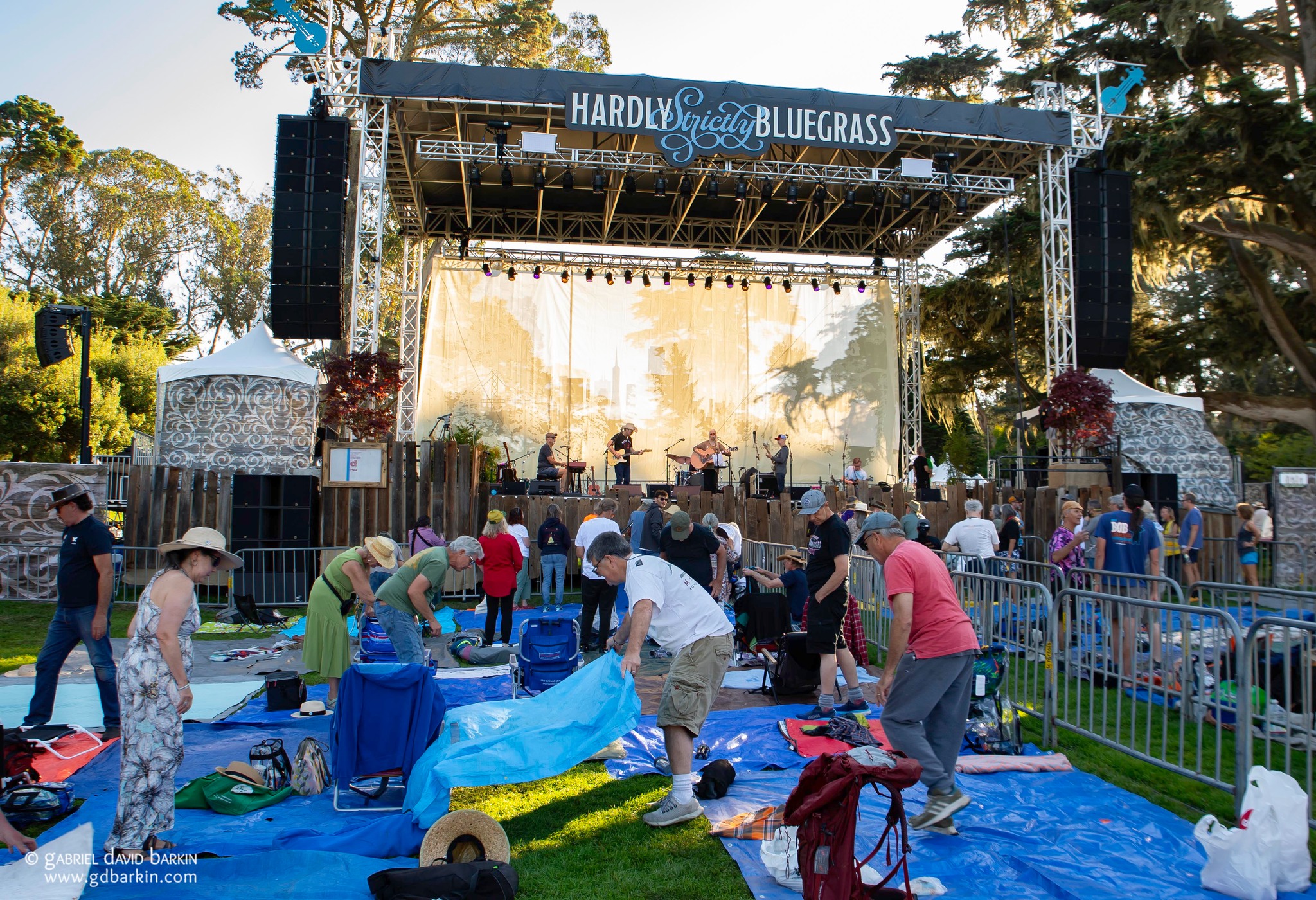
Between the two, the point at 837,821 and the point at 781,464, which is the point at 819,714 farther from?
the point at 781,464

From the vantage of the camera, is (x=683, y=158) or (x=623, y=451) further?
(x=623, y=451)

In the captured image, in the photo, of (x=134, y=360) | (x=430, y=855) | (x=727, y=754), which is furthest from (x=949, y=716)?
(x=134, y=360)

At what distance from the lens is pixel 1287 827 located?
3.52 meters

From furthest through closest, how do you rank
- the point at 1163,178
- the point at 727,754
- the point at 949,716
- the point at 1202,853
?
the point at 1163,178 < the point at 727,754 < the point at 949,716 < the point at 1202,853

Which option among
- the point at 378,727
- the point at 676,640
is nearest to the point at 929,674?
the point at 676,640

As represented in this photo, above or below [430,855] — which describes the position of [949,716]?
above

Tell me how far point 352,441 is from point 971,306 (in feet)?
56.4

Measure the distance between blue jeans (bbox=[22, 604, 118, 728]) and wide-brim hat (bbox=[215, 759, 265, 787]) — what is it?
153 cm

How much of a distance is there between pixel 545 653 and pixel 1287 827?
493 cm

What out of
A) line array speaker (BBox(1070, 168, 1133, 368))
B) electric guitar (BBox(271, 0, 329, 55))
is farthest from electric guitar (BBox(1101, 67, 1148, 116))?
electric guitar (BBox(271, 0, 329, 55))

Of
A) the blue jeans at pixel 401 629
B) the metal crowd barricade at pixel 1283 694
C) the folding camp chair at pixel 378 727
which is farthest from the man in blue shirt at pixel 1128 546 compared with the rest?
the folding camp chair at pixel 378 727

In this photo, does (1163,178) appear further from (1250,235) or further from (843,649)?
(843,649)

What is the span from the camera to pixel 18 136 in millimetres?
29266

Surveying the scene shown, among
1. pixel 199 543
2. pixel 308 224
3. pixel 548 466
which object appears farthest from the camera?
pixel 548 466
